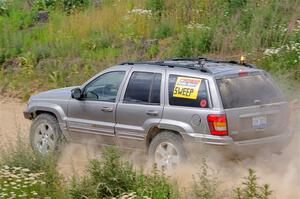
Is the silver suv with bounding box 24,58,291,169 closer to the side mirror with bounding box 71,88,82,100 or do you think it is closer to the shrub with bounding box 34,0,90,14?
the side mirror with bounding box 71,88,82,100

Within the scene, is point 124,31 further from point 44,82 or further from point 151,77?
point 151,77

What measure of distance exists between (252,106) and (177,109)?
3.30 ft

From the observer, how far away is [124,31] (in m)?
19.1

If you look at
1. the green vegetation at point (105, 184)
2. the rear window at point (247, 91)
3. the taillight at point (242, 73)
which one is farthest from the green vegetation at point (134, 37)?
the green vegetation at point (105, 184)

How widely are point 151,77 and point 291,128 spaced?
6.93ft

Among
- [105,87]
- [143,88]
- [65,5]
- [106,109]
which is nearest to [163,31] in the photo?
[65,5]

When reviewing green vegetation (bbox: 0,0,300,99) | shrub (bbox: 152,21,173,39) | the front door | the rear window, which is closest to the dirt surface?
the front door

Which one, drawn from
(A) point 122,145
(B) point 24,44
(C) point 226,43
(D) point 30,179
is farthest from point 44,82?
(D) point 30,179

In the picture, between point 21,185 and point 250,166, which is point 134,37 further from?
point 21,185

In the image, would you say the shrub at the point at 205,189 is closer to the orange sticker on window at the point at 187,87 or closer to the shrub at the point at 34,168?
the shrub at the point at 34,168

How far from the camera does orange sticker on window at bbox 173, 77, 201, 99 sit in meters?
9.82

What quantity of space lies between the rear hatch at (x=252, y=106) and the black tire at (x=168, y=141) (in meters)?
0.70

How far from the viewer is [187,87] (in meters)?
9.94

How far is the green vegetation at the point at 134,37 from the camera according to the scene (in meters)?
16.0
